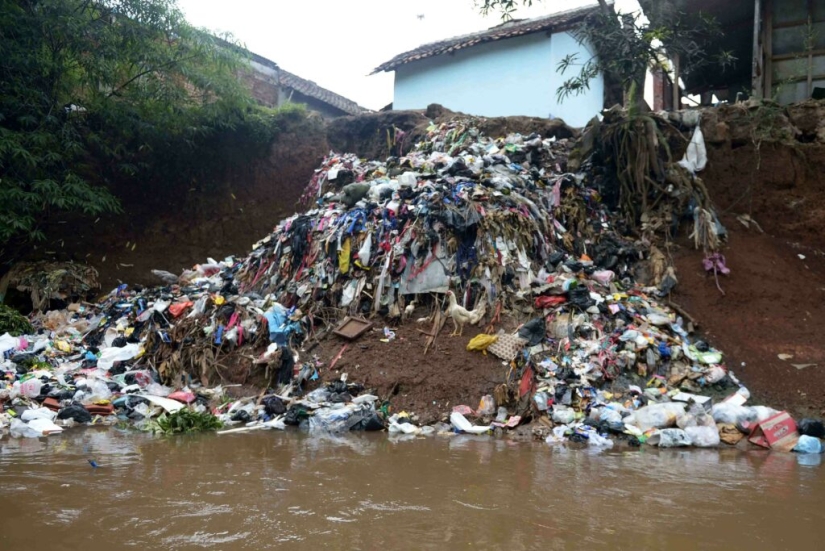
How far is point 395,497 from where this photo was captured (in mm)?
2891

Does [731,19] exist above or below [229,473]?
above

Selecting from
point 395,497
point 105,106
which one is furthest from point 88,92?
point 395,497

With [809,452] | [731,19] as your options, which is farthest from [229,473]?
[731,19]

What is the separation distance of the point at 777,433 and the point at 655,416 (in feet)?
2.81

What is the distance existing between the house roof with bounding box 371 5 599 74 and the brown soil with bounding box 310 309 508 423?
779 cm

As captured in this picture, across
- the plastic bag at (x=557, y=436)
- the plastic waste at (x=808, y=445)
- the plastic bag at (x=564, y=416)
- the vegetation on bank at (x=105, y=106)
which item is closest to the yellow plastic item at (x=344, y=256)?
the plastic bag at (x=564, y=416)

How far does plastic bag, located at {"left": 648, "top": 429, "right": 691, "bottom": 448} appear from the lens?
448cm

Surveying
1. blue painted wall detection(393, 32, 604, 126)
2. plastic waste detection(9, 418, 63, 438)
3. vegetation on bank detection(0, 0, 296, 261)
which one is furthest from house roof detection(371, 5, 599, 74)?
plastic waste detection(9, 418, 63, 438)

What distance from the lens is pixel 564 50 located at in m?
12.1

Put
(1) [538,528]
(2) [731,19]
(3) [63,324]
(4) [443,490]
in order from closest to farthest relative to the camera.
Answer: (1) [538,528]
(4) [443,490]
(3) [63,324]
(2) [731,19]

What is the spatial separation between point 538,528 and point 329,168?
896cm

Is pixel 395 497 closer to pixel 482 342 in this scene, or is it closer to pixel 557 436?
pixel 557 436

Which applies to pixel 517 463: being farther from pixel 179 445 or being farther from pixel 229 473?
pixel 179 445

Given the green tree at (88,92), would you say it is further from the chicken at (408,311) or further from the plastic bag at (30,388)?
the chicken at (408,311)
